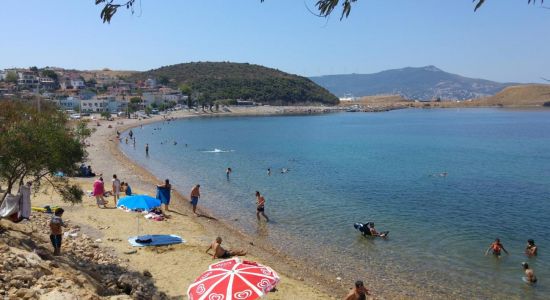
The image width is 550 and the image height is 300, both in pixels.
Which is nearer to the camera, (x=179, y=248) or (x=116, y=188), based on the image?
(x=179, y=248)

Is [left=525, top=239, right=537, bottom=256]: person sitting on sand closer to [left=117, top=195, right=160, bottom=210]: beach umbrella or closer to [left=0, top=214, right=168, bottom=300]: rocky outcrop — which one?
[left=0, top=214, right=168, bottom=300]: rocky outcrop

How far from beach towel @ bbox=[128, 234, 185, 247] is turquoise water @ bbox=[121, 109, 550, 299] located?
14.9 feet

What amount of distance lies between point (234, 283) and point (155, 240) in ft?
26.4

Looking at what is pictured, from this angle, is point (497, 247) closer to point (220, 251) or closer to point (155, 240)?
point (220, 251)

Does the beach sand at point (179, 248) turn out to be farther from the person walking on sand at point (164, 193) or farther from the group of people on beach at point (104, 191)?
the person walking on sand at point (164, 193)

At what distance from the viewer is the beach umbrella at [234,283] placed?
8438mm

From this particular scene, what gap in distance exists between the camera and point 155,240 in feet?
52.0

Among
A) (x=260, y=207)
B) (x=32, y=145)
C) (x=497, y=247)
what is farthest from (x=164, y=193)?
(x=497, y=247)

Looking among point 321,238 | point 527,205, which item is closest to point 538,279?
point 321,238

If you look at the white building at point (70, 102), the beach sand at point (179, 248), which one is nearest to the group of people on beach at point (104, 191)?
the beach sand at point (179, 248)

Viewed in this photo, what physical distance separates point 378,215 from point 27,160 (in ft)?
57.9

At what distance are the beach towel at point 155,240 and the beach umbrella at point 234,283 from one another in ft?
22.7

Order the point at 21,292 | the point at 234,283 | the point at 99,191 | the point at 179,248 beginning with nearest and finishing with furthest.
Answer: the point at 21,292 < the point at 234,283 < the point at 179,248 < the point at 99,191

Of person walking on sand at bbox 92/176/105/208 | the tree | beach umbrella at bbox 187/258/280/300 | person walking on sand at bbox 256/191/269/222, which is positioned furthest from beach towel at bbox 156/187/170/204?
beach umbrella at bbox 187/258/280/300
